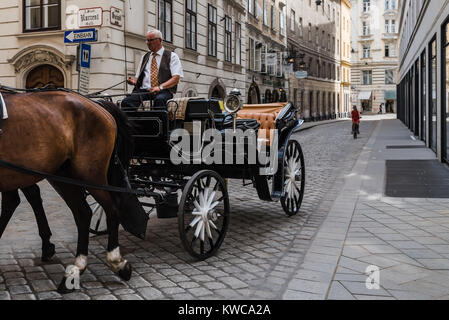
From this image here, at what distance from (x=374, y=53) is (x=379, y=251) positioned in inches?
2638

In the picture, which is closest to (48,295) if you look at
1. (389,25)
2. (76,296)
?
(76,296)

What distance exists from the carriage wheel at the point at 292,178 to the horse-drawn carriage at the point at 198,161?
0.18 m

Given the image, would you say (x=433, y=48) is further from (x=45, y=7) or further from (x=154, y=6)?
(x=45, y=7)

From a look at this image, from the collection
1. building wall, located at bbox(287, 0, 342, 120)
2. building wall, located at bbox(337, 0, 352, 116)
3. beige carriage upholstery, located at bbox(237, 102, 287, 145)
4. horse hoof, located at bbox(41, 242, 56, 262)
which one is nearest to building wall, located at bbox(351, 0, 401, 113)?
building wall, located at bbox(337, 0, 352, 116)

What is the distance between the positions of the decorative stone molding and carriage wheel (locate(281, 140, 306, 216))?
928 centimetres

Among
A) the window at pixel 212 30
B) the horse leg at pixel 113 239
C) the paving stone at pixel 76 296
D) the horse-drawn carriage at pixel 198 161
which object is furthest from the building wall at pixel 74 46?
the paving stone at pixel 76 296

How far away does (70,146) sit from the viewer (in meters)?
3.95

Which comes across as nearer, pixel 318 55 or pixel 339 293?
pixel 339 293

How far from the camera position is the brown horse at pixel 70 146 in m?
3.66

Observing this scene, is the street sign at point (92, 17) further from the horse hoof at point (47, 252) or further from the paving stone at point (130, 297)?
the paving stone at point (130, 297)

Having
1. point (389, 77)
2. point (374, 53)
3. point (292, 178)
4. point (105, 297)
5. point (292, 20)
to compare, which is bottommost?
point (105, 297)

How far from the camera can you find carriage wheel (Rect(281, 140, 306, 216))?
655 cm

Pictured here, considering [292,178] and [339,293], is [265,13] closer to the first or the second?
[292,178]

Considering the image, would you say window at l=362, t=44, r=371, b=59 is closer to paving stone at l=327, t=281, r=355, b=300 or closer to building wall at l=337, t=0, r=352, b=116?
building wall at l=337, t=0, r=352, b=116
